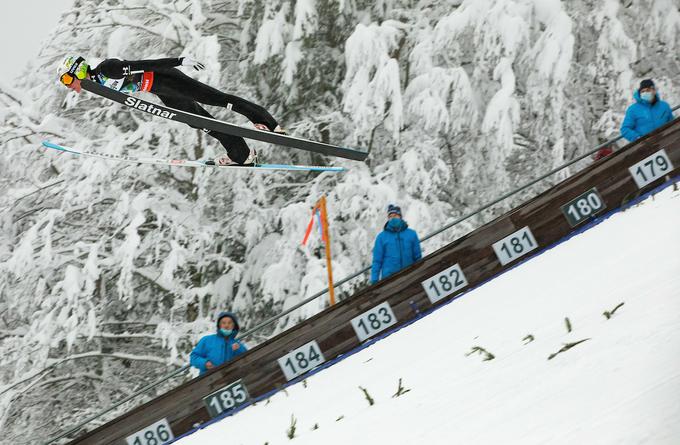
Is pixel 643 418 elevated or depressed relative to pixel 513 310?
depressed

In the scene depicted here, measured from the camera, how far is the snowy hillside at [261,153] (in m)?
11.5

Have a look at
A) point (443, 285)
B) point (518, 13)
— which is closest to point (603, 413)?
point (443, 285)

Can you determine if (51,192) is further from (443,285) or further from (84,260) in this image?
(443,285)

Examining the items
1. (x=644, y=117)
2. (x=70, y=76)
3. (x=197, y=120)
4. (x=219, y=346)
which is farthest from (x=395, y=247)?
(x=70, y=76)

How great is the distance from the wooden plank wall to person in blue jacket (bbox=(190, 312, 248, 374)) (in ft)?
1.39

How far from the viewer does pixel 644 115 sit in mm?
7902

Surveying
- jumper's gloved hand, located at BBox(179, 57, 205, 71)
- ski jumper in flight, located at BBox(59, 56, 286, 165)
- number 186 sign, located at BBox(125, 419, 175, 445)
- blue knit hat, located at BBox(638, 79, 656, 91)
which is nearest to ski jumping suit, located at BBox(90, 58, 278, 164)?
ski jumper in flight, located at BBox(59, 56, 286, 165)

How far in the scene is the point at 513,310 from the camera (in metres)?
5.19

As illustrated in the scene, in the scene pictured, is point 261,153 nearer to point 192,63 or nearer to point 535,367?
point 192,63

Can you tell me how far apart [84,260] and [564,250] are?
7.95m

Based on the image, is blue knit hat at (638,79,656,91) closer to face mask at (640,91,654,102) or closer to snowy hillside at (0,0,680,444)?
face mask at (640,91,654,102)

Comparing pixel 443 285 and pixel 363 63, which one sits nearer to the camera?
pixel 443 285

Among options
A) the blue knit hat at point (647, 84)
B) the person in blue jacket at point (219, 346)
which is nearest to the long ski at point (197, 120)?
the person in blue jacket at point (219, 346)

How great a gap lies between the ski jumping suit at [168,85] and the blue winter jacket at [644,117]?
3.01 m
